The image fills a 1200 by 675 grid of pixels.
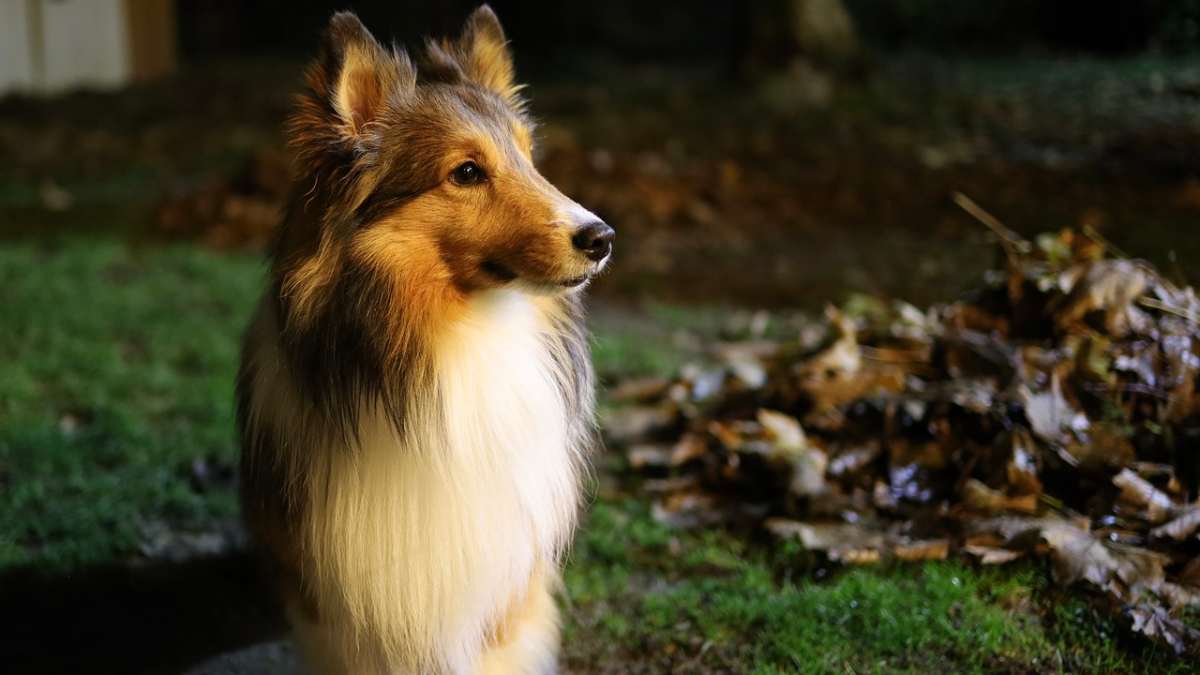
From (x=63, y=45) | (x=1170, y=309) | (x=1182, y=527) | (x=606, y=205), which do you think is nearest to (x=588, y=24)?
(x=63, y=45)

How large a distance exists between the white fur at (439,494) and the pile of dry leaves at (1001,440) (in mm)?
1313

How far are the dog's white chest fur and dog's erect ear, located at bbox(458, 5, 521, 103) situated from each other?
0.67 meters

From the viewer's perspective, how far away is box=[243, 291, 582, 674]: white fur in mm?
2498

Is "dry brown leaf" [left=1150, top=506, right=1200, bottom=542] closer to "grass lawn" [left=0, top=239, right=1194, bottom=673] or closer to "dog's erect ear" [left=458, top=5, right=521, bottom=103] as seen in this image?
"grass lawn" [left=0, top=239, right=1194, bottom=673]

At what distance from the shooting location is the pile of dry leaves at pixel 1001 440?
319 centimetres

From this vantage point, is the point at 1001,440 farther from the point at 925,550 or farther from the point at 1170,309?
the point at 1170,309

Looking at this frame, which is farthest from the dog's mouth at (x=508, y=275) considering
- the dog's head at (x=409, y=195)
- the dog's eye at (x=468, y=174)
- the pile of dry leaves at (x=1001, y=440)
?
the pile of dry leaves at (x=1001, y=440)

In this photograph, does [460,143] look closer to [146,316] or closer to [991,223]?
[991,223]

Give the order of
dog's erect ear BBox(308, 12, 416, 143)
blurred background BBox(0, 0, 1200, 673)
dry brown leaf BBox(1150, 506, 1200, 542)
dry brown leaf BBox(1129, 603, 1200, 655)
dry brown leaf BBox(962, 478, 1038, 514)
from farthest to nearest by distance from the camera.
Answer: blurred background BBox(0, 0, 1200, 673)
dry brown leaf BBox(962, 478, 1038, 514)
dry brown leaf BBox(1150, 506, 1200, 542)
dry brown leaf BBox(1129, 603, 1200, 655)
dog's erect ear BBox(308, 12, 416, 143)

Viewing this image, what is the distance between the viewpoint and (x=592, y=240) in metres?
2.45

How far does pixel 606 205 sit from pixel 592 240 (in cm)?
546

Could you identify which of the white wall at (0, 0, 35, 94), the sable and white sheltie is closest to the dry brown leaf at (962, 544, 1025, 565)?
the sable and white sheltie

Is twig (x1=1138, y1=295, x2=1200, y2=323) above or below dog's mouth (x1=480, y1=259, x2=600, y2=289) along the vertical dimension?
below

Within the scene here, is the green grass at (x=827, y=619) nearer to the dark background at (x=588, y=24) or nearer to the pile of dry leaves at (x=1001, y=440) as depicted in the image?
the pile of dry leaves at (x=1001, y=440)
